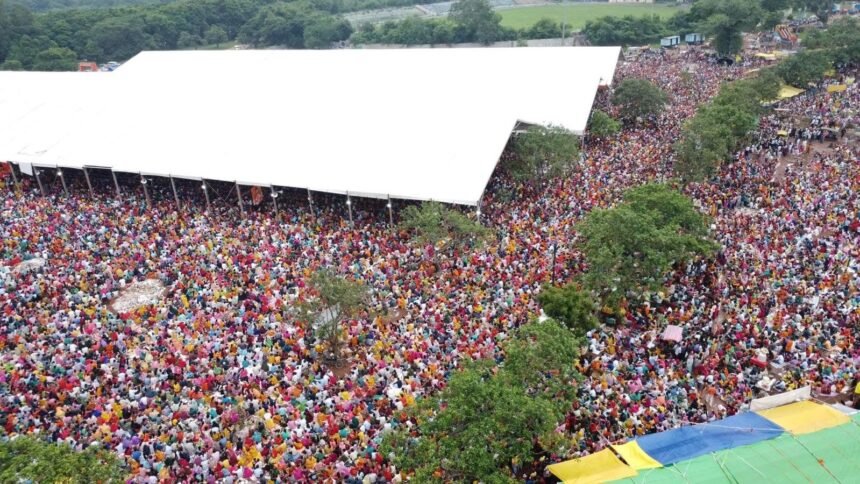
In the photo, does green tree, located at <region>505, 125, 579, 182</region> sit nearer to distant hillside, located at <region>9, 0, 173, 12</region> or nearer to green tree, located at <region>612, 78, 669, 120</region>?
green tree, located at <region>612, 78, 669, 120</region>

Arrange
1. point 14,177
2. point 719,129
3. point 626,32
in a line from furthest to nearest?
point 626,32 → point 14,177 → point 719,129

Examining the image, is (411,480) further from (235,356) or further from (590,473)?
(235,356)

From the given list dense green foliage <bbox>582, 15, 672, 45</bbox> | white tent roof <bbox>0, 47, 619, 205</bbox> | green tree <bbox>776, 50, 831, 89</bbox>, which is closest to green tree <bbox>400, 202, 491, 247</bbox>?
white tent roof <bbox>0, 47, 619, 205</bbox>

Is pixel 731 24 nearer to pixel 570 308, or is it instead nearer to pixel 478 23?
pixel 478 23

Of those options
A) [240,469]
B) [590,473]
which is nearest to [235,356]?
[240,469]

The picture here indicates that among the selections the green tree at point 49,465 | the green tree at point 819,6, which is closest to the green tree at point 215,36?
the green tree at point 819,6

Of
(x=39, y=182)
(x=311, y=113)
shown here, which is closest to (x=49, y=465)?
(x=311, y=113)
